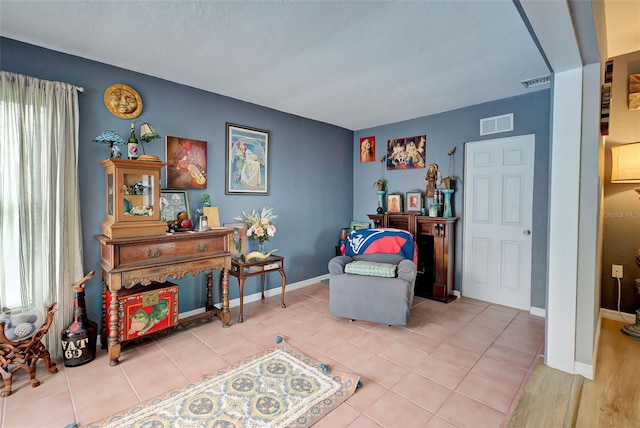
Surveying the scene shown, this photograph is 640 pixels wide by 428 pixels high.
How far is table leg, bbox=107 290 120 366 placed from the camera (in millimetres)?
2350

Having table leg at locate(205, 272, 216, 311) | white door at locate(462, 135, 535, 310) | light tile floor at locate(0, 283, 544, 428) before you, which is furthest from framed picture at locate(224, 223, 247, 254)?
white door at locate(462, 135, 535, 310)

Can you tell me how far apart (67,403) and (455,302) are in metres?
3.87

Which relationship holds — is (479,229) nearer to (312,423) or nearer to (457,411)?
(457,411)

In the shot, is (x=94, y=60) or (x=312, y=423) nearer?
(x=312, y=423)

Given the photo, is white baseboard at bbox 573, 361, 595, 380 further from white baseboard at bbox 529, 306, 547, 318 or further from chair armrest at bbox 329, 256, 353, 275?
chair armrest at bbox 329, 256, 353, 275

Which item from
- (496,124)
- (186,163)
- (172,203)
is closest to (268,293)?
(172,203)

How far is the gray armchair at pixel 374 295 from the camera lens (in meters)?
2.90

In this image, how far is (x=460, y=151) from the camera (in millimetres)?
3969

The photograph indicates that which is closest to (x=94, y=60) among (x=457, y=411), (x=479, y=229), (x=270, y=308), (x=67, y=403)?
(x=67, y=403)

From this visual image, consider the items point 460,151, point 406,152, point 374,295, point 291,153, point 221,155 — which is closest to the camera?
point 374,295

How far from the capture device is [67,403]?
1905mm

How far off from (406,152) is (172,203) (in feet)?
10.8

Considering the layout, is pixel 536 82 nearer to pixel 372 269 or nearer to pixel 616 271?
pixel 616 271

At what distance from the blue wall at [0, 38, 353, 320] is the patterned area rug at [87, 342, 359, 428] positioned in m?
1.32
